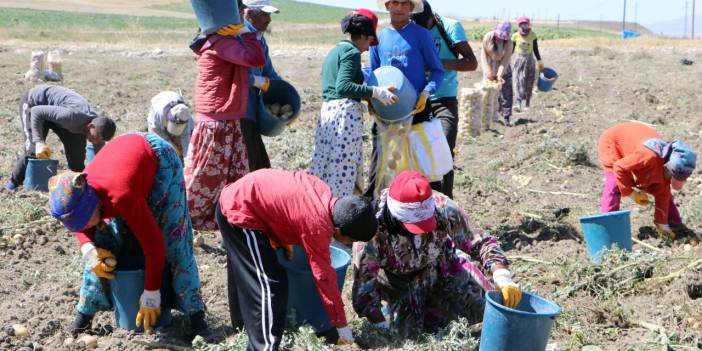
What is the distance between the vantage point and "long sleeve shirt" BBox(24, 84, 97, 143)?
20.4 feet

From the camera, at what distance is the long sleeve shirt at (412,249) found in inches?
157

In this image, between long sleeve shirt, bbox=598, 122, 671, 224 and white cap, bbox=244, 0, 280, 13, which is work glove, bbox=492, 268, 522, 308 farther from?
white cap, bbox=244, 0, 280, 13

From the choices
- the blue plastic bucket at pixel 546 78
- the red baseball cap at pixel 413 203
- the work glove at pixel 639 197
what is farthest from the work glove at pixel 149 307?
the blue plastic bucket at pixel 546 78

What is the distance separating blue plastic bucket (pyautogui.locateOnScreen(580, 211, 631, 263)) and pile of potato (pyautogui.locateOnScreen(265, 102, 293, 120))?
6.33 ft

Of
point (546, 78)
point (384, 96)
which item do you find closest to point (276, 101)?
point (384, 96)

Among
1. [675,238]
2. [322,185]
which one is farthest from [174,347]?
[675,238]

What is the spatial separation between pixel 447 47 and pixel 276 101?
1406 mm

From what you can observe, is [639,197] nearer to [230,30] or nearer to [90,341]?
[230,30]

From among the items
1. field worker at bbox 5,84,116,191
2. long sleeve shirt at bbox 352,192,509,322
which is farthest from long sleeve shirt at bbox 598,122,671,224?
field worker at bbox 5,84,116,191

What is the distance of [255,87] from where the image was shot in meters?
5.39

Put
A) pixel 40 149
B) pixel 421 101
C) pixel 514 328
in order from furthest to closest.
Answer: pixel 40 149, pixel 421 101, pixel 514 328

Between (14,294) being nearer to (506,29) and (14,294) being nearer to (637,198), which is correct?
(637,198)

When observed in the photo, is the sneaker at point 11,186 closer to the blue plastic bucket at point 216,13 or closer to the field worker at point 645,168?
the blue plastic bucket at point 216,13

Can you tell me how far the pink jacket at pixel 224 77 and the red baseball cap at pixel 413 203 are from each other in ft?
5.61
